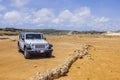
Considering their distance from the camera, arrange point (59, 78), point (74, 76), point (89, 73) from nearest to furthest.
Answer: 1. point (59, 78)
2. point (74, 76)
3. point (89, 73)

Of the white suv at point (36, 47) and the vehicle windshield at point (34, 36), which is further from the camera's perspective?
the vehicle windshield at point (34, 36)

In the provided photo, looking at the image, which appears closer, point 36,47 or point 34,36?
point 36,47

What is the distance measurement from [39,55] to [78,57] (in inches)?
149

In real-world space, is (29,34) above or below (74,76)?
above

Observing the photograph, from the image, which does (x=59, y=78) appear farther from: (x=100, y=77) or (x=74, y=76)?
(x=100, y=77)

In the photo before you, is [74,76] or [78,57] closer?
[74,76]

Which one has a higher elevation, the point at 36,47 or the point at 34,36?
the point at 34,36

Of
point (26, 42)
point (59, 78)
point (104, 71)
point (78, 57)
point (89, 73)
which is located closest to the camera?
point (59, 78)

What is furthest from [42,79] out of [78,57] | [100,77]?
[78,57]

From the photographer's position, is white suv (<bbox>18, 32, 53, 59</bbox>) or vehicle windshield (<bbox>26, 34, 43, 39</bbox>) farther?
vehicle windshield (<bbox>26, 34, 43, 39</bbox>)

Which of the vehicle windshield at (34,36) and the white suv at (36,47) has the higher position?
the vehicle windshield at (34,36)

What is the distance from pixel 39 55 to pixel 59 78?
35.6 feet

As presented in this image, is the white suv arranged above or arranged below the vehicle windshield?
below

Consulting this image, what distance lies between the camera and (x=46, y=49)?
2372 cm
